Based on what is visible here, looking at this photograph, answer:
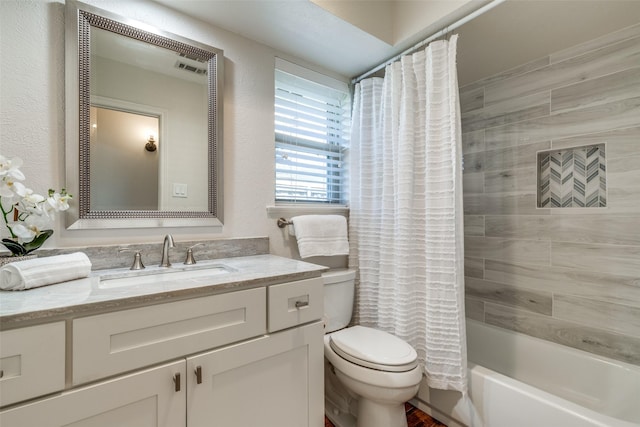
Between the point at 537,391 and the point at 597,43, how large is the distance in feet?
5.93

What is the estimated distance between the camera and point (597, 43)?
5.08ft

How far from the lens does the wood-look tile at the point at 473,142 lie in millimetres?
2039

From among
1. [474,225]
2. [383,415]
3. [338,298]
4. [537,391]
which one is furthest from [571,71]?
[383,415]

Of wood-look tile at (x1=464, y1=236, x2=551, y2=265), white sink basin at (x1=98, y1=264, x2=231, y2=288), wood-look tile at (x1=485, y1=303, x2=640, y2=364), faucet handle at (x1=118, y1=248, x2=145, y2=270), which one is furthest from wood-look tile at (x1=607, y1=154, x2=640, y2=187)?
faucet handle at (x1=118, y1=248, x2=145, y2=270)

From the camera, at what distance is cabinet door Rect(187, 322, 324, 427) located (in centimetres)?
92

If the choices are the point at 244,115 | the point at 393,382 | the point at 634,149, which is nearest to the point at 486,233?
the point at 634,149

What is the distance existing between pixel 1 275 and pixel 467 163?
2.47m

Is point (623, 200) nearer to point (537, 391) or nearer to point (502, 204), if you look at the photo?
point (502, 204)

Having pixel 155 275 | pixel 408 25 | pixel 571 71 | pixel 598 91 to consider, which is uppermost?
pixel 408 25

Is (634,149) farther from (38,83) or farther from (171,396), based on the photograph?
(38,83)

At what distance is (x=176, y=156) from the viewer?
4.50ft

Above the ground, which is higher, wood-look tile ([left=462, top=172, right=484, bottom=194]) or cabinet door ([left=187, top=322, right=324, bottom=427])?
wood-look tile ([left=462, top=172, right=484, bottom=194])

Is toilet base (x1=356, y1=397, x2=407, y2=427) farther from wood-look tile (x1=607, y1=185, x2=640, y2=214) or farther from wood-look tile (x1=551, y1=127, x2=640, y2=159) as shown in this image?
wood-look tile (x1=551, y1=127, x2=640, y2=159)

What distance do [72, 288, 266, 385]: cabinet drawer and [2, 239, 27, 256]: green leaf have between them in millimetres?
495
